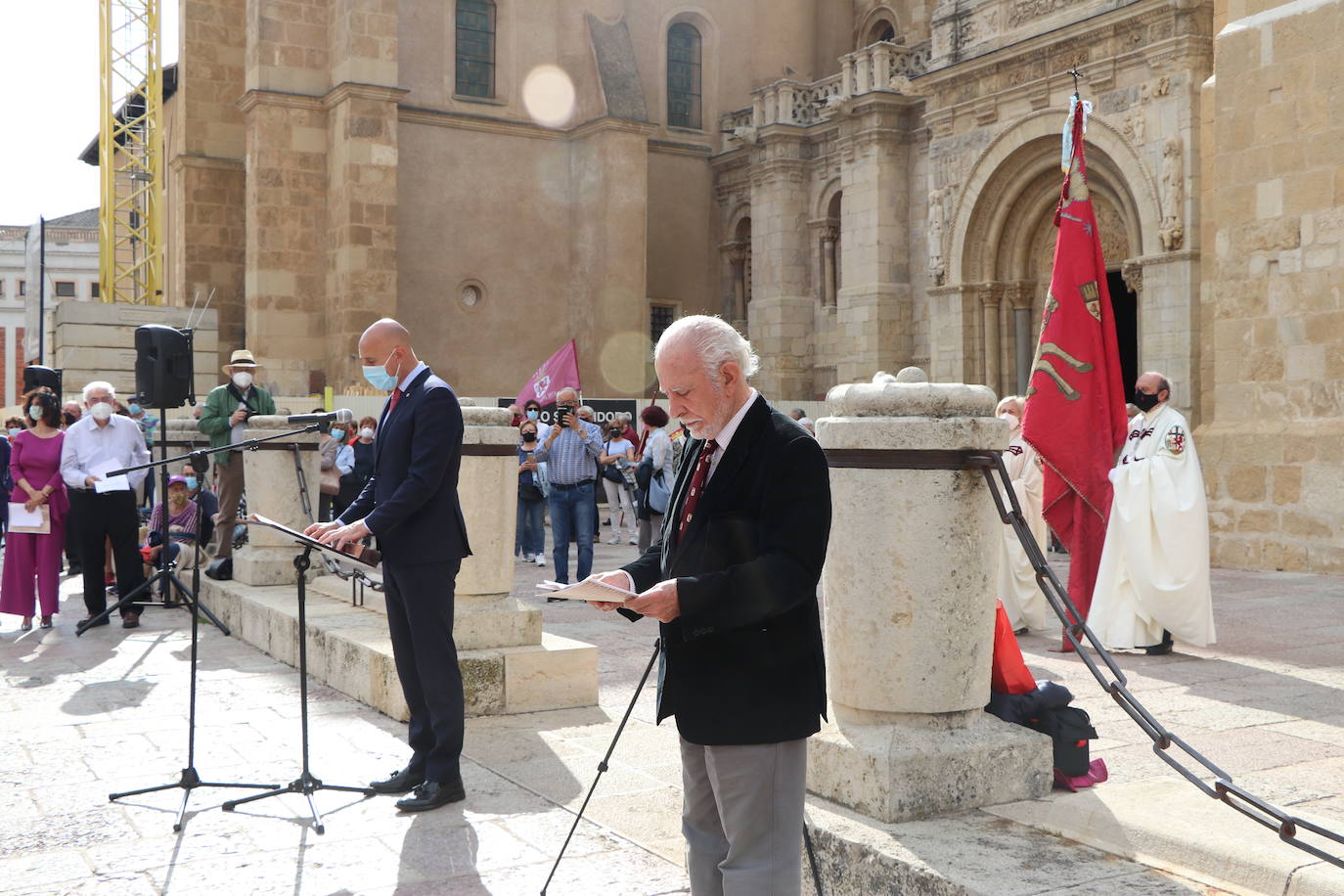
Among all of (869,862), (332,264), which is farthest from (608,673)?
(332,264)

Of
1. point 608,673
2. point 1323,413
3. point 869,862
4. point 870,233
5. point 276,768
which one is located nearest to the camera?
point 869,862

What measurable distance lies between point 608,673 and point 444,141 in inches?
796

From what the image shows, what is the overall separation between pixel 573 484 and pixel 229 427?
3.08 meters

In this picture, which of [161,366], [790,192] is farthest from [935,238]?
[161,366]

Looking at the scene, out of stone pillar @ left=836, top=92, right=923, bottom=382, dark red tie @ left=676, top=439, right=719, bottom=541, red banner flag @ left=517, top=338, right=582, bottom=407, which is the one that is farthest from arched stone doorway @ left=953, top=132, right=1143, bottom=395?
dark red tie @ left=676, top=439, right=719, bottom=541

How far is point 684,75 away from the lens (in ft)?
94.5

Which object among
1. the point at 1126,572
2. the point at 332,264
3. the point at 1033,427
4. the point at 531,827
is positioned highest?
the point at 332,264

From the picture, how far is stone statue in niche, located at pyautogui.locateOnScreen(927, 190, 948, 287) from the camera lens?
1983cm

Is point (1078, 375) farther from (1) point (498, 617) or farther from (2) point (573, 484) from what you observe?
(2) point (573, 484)

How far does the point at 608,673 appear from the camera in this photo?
757 cm

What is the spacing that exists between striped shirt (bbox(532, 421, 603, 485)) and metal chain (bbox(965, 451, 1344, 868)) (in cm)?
764

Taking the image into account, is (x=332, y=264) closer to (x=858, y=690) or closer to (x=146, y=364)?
(x=146, y=364)

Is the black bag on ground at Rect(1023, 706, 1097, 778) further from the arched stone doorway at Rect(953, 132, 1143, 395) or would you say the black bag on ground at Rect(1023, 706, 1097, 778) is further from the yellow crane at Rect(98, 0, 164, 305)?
the yellow crane at Rect(98, 0, 164, 305)

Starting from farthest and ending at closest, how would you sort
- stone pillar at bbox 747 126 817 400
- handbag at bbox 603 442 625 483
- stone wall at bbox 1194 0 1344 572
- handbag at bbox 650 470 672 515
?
stone pillar at bbox 747 126 817 400, handbag at bbox 603 442 625 483, handbag at bbox 650 470 672 515, stone wall at bbox 1194 0 1344 572
